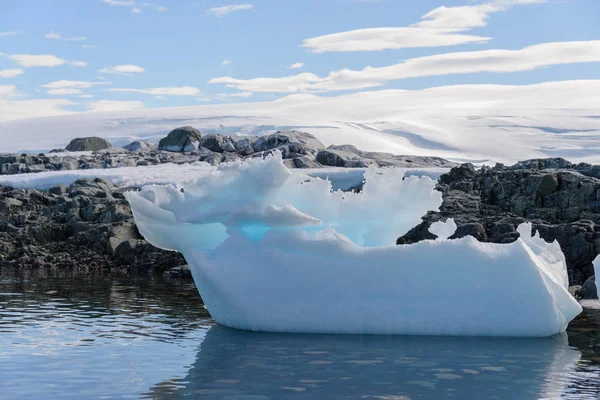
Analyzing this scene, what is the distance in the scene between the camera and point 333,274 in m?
13.0

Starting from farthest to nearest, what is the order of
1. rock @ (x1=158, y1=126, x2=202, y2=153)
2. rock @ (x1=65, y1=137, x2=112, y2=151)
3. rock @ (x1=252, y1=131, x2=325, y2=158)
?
rock @ (x1=65, y1=137, x2=112, y2=151)
rock @ (x1=158, y1=126, x2=202, y2=153)
rock @ (x1=252, y1=131, x2=325, y2=158)

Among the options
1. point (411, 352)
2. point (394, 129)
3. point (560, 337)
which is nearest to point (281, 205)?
point (411, 352)

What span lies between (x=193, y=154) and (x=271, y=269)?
32299mm

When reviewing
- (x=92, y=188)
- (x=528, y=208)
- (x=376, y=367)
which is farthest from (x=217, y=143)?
(x=376, y=367)

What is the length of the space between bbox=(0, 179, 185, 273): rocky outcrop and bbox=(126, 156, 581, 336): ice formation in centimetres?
1104

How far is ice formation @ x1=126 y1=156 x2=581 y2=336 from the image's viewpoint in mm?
13008

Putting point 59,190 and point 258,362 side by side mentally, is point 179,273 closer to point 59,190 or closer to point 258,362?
point 59,190

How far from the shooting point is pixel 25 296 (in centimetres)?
1823

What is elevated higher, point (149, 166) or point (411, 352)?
point (149, 166)

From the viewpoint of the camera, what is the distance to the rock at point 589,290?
726 inches

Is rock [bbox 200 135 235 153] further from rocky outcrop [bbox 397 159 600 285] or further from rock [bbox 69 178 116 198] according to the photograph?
rocky outcrop [bbox 397 159 600 285]

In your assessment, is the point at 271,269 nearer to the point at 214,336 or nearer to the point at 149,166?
the point at 214,336

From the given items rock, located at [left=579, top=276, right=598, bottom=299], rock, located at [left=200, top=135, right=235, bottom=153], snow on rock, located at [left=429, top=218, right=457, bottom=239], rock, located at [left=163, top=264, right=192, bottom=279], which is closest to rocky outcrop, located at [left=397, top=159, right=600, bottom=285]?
rock, located at [left=579, top=276, right=598, bottom=299]

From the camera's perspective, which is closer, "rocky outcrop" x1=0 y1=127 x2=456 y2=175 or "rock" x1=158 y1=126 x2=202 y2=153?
"rocky outcrop" x1=0 y1=127 x2=456 y2=175
